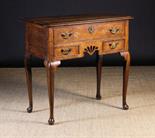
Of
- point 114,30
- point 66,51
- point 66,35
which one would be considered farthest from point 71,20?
point 114,30

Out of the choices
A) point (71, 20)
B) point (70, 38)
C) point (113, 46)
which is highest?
point (71, 20)

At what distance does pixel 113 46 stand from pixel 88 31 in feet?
0.92

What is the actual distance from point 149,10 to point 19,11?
151 cm

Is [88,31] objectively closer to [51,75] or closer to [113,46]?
[113,46]

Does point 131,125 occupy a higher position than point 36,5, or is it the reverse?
point 36,5

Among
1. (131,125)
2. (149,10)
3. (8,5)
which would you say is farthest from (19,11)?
(131,125)

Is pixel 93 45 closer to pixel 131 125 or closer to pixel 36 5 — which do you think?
pixel 131 125

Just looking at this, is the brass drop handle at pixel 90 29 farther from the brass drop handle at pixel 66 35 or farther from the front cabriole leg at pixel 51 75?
the front cabriole leg at pixel 51 75

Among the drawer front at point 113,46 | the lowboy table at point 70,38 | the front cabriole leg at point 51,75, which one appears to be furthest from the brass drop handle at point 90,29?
the front cabriole leg at point 51,75

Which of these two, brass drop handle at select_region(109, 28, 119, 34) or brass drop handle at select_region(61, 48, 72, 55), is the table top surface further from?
brass drop handle at select_region(61, 48, 72, 55)

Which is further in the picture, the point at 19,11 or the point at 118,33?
the point at 19,11

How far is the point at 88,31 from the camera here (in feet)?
11.5

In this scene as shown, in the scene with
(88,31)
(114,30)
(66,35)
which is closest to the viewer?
(66,35)

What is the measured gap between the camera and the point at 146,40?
534cm
